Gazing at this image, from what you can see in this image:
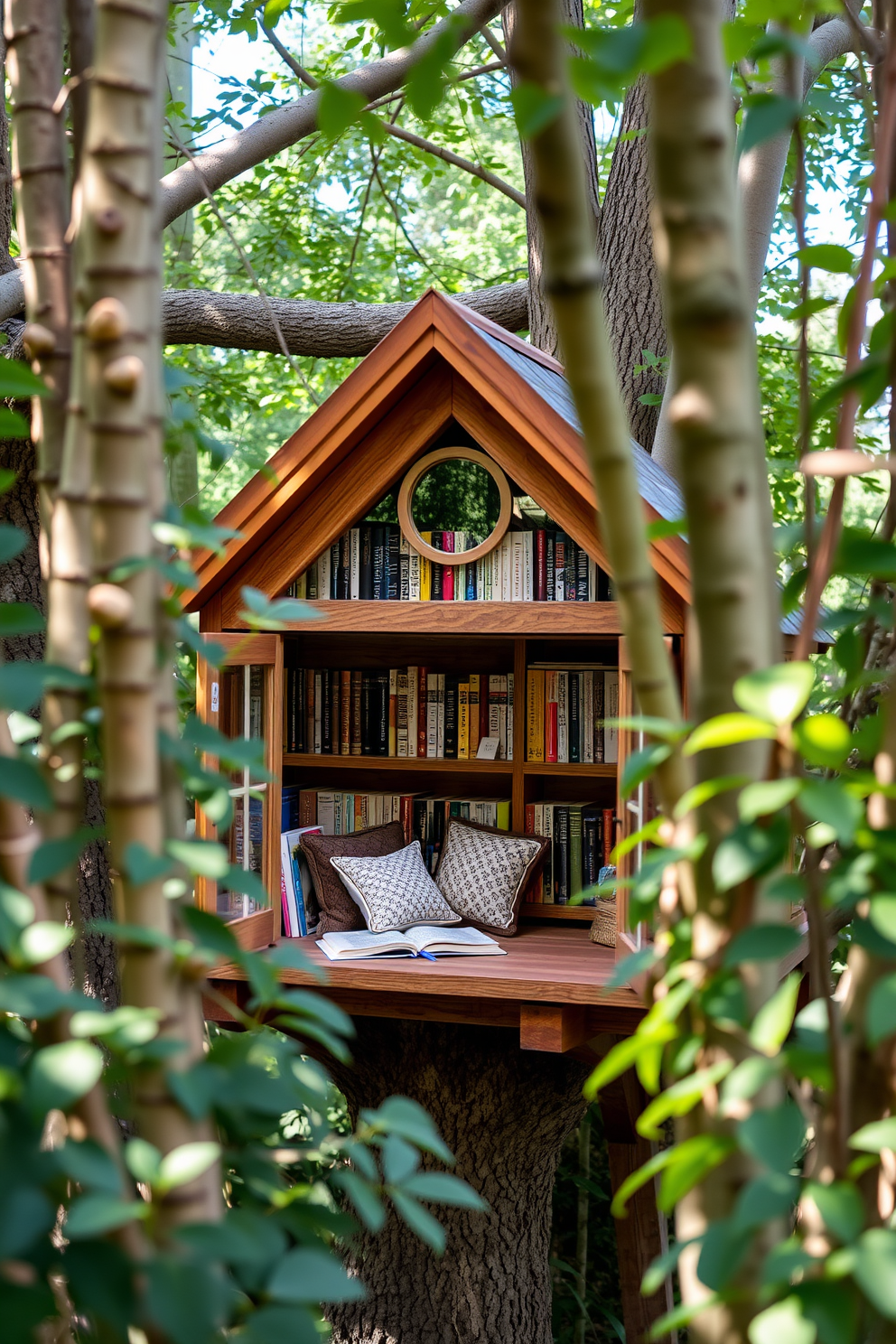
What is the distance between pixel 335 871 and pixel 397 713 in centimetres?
62

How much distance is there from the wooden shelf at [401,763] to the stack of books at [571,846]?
20cm

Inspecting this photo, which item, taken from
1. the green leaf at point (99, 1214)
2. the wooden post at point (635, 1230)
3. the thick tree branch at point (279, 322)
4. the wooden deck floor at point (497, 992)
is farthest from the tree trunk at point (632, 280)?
the green leaf at point (99, 1214)

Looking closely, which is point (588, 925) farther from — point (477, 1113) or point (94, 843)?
point (94, 843)

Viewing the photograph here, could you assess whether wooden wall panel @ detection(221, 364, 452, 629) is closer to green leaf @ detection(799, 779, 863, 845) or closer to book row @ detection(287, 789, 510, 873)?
book row @ detection(287, 789, 510, 873)

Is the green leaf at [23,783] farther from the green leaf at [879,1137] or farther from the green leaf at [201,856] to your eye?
the green leaf at [879,1137]

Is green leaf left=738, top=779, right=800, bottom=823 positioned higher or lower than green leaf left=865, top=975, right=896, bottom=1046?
higher

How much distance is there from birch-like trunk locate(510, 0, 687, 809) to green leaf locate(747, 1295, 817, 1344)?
0.36 m

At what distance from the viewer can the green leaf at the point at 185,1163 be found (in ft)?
2.29

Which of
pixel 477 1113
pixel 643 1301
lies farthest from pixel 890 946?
pixel 643 1301

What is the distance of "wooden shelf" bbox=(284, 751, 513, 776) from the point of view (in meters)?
3.72

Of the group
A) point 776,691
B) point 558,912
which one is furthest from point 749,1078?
point 558,912

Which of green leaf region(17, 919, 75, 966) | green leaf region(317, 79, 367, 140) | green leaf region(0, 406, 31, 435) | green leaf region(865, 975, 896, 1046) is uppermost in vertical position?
green leaf region(317, 79, 367, 140)

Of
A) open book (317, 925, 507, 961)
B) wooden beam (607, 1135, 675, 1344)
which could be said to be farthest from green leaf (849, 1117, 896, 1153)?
wooden beam (607, 1135, 675, 1344)

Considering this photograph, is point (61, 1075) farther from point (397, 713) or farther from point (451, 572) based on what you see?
point (397, 713)
